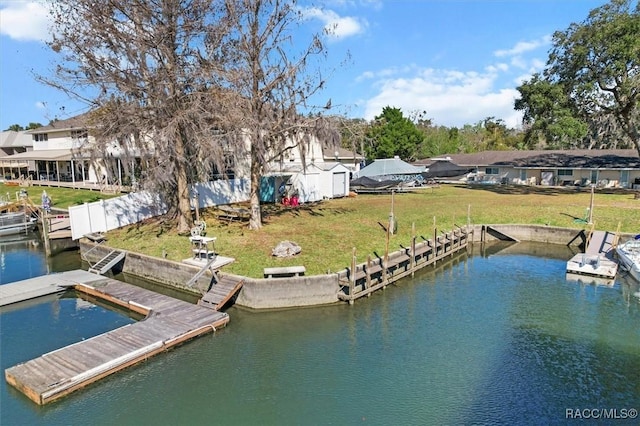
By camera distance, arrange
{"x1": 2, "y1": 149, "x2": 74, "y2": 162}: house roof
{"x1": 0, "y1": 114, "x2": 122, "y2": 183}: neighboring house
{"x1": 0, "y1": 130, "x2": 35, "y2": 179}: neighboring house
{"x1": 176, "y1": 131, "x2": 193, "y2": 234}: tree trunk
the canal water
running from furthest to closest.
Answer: {"x1": 0, "y1": 130, "x2": 35, "y2": 179}: neighboring house
{"x1": 0, "y1": 114, "x2": 122, "y2": 183}: neighboring house
{"x1": 2, "y1": 149, "x2": 74, "y2": 162}: house roof
{"x1": 176, "y1": 131, "x2": 193, "y2": 234}: tree trunk
the canal water

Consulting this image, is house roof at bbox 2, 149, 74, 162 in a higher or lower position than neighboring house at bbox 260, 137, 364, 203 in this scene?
higher

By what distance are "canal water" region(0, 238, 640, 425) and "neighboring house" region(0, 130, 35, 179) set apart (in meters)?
39.6

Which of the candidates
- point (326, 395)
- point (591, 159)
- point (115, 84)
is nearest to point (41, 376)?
point (326, 395)

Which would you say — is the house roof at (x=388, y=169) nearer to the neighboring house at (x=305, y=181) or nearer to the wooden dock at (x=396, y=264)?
the neighboring house at (x=305, y=181)

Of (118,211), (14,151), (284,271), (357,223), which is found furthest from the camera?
(14,151)

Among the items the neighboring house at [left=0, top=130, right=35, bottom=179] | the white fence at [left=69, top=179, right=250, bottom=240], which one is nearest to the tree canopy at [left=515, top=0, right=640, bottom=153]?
the white fence at [left=69, top=179, right=250, bottom=240]

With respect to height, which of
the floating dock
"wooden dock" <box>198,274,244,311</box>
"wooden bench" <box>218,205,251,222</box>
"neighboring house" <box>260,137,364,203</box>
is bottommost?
the floating dock

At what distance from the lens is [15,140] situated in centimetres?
5481

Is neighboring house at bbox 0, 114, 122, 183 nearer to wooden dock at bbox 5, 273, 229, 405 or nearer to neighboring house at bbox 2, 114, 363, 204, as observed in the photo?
neighboring house at bbox 2, 114, 363, 204

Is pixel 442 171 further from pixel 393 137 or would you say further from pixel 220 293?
pixel 220 293

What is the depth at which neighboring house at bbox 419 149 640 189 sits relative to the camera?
40219 mm

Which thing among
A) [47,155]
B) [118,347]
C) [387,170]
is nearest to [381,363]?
[118,347]

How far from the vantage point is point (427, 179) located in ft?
148

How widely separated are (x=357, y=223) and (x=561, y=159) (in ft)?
111
